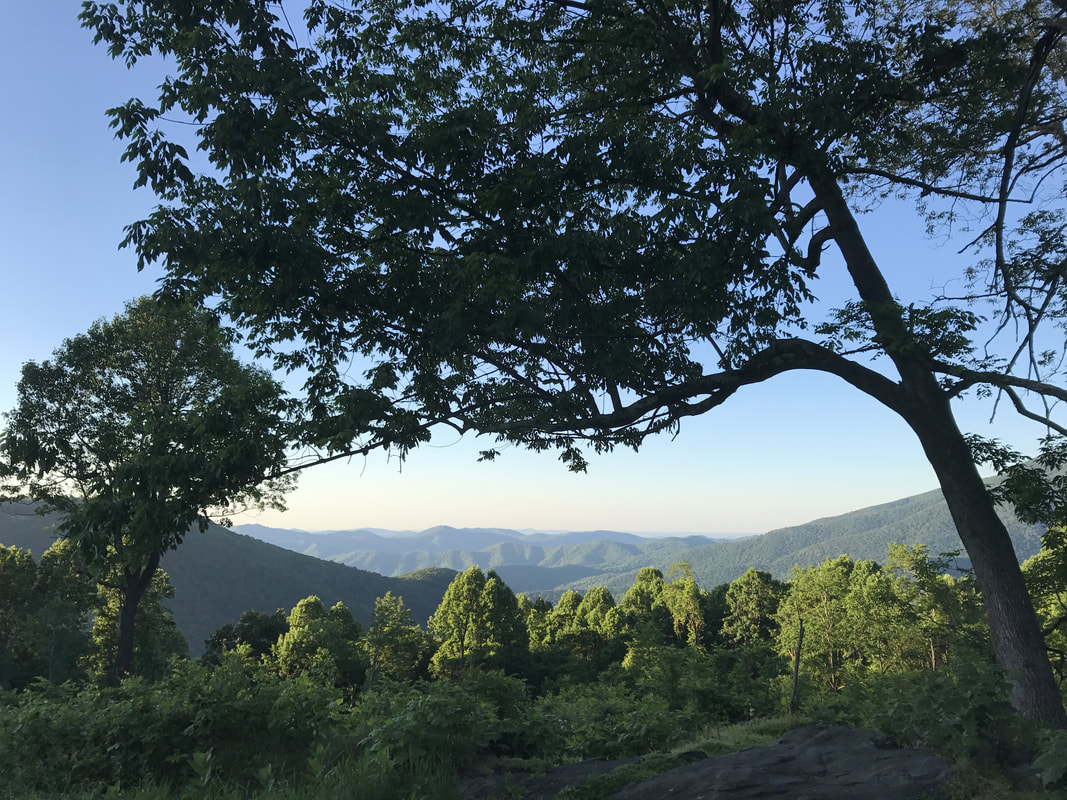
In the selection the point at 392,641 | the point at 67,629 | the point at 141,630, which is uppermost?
the point at 67,629

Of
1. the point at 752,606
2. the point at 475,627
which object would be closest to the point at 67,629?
the point at 475,627

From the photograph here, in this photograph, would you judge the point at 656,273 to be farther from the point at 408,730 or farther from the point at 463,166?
the point at 408,730

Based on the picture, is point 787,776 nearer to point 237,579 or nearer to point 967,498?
point 967,498

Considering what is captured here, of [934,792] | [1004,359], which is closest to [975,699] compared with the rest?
[934,792]

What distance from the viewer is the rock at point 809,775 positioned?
18.4 ft

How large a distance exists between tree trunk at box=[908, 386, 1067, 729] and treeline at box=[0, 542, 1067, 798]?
734mm

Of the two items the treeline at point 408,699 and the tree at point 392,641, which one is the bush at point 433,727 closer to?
the treeline at point 408,699

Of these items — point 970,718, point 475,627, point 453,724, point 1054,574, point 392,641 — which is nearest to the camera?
point 970,718

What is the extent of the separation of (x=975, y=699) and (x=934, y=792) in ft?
2.88

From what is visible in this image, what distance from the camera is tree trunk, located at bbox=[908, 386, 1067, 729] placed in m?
7.74

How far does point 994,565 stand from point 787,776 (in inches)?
173

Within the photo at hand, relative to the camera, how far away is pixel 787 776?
617 cm

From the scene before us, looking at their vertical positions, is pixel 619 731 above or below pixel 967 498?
below

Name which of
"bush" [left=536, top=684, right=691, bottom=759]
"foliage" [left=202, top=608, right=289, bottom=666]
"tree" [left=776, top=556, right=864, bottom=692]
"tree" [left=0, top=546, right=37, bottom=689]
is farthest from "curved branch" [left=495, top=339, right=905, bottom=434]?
"foliage" [left=202, top=608, right=289, bottom=666]
